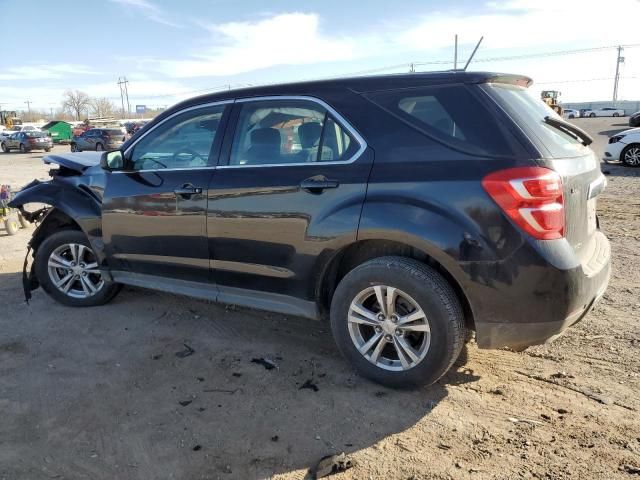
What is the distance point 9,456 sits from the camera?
2.66 metres

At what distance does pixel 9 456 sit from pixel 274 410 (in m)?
1.43

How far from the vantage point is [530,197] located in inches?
104

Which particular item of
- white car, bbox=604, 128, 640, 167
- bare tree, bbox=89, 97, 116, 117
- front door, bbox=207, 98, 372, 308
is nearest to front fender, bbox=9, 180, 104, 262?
front door, bbox=207, 98, 372, 308

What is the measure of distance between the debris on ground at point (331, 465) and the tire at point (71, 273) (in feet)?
9.89

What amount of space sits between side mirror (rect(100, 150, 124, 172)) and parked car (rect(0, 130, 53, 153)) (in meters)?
33.8

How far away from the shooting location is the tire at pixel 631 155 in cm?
1402

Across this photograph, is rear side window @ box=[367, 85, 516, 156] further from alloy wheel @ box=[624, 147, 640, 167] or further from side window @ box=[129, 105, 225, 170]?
alloy wheel @ box=[624, 147, 640, 167]

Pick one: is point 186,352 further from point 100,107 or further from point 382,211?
point 100,107

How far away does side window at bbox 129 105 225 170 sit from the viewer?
3.85 m

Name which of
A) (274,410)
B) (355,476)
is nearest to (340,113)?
(274,410)

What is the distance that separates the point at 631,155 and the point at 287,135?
1401 cm

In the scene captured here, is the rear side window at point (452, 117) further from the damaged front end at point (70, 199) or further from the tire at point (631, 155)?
the tire at point (631, 155)

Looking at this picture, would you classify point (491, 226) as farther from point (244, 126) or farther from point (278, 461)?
point (244, 126)

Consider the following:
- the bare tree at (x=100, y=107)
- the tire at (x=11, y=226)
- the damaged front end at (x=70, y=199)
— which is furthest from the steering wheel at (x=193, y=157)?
the bare tree at (x=100, y=107)
